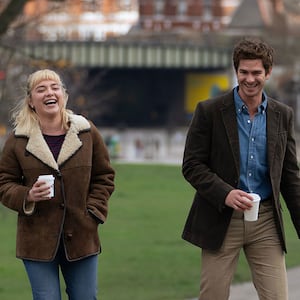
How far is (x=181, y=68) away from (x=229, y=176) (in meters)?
70.7

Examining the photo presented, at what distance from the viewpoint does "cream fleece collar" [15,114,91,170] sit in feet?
17.5

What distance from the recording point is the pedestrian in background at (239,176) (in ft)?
18.1

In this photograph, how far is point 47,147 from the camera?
535cm

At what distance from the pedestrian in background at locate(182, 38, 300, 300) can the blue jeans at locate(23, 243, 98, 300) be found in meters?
0.59

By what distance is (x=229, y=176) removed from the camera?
5523 mm

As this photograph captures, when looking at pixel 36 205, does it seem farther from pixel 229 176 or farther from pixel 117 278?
pixel 117 278

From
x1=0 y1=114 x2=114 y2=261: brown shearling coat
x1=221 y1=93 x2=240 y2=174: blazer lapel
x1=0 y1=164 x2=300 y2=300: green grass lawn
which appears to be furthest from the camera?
x1=0 y1=164 x2=300 y2=300: green grass lawn

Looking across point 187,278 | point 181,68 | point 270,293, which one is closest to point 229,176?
point 270,293

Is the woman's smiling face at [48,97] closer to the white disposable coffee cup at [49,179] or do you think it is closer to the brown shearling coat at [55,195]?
the brown shearling coat at [55,195]

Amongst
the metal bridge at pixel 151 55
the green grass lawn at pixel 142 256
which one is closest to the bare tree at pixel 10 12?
the green grass lawn at pixel 142 256

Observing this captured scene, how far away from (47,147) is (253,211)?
3.47 ft

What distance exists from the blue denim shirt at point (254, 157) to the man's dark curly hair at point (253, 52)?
30 centimetres

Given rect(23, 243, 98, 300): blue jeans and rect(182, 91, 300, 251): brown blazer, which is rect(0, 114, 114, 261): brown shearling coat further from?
rect(182, 91, 300, 251): brown blazer

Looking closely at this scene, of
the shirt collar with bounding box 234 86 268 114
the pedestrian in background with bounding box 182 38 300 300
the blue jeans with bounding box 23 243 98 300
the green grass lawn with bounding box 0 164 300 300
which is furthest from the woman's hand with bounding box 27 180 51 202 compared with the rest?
the green grass lawn with bounding box 0 164 300 300
